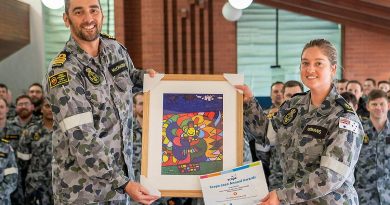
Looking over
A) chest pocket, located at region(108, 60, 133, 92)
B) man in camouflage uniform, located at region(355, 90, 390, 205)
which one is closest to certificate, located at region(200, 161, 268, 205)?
chest pocket, located at region(108, 60, 133, 92)

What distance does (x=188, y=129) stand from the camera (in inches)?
117

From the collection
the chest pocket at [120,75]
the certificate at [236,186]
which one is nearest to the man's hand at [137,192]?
the certificate at [236,186]

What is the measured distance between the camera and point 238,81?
296cm

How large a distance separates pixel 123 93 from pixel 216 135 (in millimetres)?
Result: 546

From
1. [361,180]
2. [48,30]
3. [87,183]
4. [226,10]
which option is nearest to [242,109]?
[87,183]

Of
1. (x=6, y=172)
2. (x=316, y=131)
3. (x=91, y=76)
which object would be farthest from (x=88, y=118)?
(x=6, y=172)

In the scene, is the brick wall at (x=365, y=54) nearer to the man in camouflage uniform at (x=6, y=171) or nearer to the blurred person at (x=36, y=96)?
the blurred person at (x=36, y=96)

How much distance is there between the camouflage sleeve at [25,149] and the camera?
6082 millimetres

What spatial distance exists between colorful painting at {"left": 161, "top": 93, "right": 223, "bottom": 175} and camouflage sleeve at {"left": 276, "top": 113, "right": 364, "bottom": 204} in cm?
48

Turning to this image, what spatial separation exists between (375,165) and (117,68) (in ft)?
11.2

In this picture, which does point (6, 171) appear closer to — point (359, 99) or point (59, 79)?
point (59, 79)

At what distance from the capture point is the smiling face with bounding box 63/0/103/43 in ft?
8.86

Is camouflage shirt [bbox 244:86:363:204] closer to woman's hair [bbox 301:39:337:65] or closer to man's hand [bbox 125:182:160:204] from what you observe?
woman's hair [bbox 301:39:337:65]

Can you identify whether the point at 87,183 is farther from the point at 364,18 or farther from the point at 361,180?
the point at 364,18
